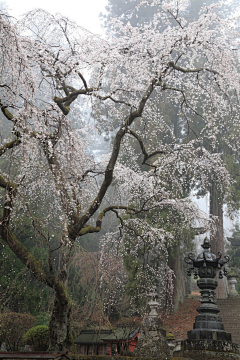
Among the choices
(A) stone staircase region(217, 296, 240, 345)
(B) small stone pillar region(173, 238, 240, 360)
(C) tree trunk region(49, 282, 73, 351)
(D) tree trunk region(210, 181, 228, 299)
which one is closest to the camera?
(B) small stone pillar region(173, 238, 240, 360)

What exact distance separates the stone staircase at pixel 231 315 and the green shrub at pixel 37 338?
17.0 feet

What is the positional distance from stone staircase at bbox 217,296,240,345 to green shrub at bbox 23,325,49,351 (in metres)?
5.19

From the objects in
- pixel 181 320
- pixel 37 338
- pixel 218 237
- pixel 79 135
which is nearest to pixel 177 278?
pixel 181 320

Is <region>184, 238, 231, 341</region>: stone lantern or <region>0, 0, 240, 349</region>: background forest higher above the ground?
<region>0, 0, 240, 349</region>: background forest

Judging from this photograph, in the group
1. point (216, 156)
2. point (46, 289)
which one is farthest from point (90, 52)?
point (46, 289)

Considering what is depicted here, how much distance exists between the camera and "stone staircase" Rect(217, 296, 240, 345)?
10030mm

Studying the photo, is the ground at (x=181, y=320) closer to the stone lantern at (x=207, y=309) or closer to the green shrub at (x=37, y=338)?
the green shrub at (x=37, y=338)

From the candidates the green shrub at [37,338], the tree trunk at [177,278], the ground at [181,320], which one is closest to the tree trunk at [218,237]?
the ground at [181,320]

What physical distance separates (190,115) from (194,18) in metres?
5.34

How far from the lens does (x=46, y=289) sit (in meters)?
10.9

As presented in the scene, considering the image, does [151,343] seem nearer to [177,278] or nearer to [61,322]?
[61,322]

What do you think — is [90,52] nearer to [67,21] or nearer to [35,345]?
[67,21]

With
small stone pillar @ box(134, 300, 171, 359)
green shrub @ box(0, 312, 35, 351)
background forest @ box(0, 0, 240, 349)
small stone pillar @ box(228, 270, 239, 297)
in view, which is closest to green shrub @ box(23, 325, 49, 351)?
green shrub @ box(0, 312, 35, 351)

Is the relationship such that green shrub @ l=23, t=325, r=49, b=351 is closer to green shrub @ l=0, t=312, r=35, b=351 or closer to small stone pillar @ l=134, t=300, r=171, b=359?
green shrub @ l=0, t=312, r=35, b=351
